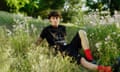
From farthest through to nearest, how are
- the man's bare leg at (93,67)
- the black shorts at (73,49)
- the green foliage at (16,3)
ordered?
the green foliage at (16,3)
the black shorts at (73,49)
the man's bare leg at (93,67)

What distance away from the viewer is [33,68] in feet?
21.4

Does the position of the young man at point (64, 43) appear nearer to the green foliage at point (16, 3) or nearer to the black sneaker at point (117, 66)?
the black sneaker at point (117, 66)

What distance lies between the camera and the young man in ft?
25.7

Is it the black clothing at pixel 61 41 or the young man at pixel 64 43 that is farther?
the black clothing at pixel 61 41

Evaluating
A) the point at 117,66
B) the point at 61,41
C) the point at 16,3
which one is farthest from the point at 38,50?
the point at 16,3

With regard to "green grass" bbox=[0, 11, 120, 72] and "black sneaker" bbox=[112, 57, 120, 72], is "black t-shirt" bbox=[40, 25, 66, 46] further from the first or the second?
"black sneaker" bbox=[112, 57, 120, 72]

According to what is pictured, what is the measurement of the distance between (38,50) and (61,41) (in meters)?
1.06

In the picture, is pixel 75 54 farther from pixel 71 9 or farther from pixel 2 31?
pixel 71 9

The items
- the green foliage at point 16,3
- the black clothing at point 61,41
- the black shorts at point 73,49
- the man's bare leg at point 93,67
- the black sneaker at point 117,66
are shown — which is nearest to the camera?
the black sneaker at point 117,66

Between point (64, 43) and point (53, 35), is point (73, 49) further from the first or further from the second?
point (53, 35)

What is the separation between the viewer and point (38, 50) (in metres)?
7.42

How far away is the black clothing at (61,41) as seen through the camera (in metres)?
8.12

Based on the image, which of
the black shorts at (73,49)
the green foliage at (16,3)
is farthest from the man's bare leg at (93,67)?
the green foliage at (16,3)

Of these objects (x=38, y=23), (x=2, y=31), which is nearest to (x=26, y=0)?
(x=38, y=23)
